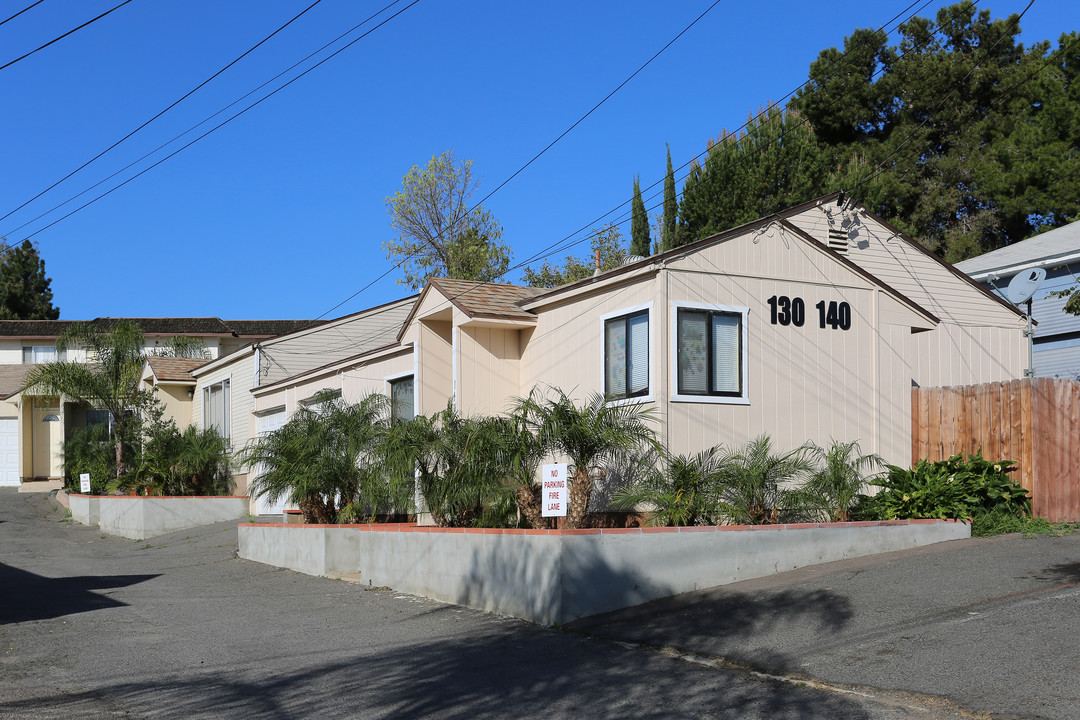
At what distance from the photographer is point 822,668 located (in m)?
8.14

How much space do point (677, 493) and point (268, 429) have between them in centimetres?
1544

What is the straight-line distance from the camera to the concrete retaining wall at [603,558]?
10.9 m

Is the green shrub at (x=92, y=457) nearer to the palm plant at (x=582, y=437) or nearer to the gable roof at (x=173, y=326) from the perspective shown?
the gable roof at (x=173, y=326)

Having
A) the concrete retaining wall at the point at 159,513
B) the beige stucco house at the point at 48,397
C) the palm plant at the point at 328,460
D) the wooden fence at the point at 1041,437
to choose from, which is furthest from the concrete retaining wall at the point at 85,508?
the wooden fence at the point at 1041,437

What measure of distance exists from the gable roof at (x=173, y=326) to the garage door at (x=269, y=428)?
53.9 feet

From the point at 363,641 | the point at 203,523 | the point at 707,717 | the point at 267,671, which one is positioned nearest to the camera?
the point at 707,717

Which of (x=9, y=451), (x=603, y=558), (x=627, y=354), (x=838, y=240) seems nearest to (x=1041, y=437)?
(x=627, y=354)

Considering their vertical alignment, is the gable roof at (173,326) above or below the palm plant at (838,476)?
above

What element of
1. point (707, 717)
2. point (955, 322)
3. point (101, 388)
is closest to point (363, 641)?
point (707, 717)

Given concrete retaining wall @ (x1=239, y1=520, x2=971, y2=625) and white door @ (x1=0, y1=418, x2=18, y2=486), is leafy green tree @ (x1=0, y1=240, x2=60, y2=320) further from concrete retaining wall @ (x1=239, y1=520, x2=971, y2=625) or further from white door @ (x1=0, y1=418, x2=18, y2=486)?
concrete retaining wall @ (x1=239, y1=520, x2=971, y2=625)

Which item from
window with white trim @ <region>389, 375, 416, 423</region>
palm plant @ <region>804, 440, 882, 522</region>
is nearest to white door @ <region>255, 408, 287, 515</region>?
window with white trim @ <region>389, 375, 416, 423</region>

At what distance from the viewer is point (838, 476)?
13539 mm

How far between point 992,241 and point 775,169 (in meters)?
9.70

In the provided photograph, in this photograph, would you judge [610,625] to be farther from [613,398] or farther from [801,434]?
[801,434]
